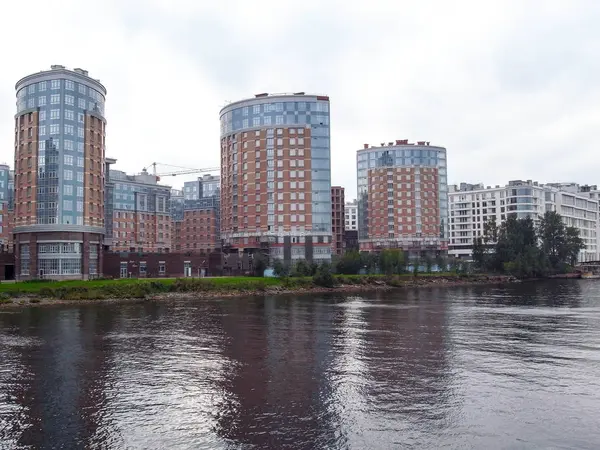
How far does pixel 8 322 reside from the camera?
6206 centimetres

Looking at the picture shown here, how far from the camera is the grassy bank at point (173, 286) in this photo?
91500mm

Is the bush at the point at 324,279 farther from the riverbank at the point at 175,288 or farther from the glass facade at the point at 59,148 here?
the glass facade at the point at 59,148

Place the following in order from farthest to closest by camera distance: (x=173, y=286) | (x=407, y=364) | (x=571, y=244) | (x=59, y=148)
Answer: (x=571, y=244) → (x=59, y=148) → (x=173, y=286) → (x=407, y=364)

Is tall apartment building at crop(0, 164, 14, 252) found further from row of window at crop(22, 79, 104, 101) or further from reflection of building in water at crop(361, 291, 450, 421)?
reflection of building in water at crop(361, 291, 450, 421)

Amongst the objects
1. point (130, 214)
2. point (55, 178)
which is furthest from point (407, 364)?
point (130, 214)

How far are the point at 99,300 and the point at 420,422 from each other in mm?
79482

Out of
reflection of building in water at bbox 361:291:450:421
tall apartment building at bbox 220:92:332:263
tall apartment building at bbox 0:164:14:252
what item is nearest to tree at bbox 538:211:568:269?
tall apartment building at bbox 220:92:332:263

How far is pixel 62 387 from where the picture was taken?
98.0 ft

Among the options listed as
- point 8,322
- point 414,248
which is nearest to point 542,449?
point 8,322

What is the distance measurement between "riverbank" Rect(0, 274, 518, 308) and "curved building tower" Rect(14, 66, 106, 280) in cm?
1225

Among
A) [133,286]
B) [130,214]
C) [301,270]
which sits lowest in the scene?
[133,286]

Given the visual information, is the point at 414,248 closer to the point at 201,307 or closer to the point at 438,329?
the point at 201,307

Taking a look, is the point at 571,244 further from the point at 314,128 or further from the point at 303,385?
the point at 303,385

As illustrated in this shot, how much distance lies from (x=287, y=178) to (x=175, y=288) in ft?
173
